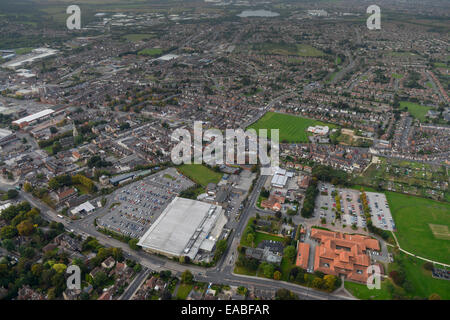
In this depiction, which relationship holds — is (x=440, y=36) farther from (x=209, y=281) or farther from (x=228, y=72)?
(x=209, y=281)

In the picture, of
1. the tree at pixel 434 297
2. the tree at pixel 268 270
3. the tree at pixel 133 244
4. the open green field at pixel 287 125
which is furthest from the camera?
the open green field at pixel 287 125

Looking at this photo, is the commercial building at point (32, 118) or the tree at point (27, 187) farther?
the commercial building at point (32, 118)

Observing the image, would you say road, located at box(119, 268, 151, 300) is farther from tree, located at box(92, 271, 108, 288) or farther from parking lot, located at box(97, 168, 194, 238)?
parking lot, located at box(97, 168, 194, 238)

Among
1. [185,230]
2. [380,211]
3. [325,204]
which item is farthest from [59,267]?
[380,211]

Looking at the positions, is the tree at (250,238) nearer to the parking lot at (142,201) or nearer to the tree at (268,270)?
the tree at (268,270)

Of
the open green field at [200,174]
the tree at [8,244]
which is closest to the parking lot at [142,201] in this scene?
the open green field at [200,174]
